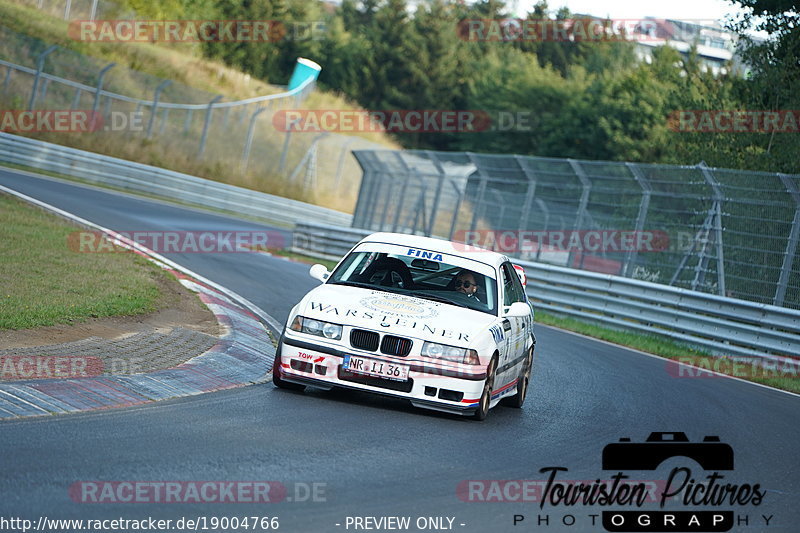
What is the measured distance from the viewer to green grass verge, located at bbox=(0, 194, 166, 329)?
10.4 m

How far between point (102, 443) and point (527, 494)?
98.6 inches

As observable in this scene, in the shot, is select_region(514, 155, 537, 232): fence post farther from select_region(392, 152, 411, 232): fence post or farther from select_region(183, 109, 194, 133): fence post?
select_region(183, 109, 194, 133): fence post

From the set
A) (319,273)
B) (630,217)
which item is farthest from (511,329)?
(630,217)

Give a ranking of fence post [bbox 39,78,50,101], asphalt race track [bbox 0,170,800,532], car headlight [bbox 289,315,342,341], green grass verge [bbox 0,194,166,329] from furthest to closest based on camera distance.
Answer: fence post [bbox 39,78,50,101] < green grass verge [bbox 0,194,166,329] < car headlight [bbox 289,315,342,341] < asphalt race track [bbox 0,170,800,532]

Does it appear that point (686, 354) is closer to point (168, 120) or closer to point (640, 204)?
point (640, 204)

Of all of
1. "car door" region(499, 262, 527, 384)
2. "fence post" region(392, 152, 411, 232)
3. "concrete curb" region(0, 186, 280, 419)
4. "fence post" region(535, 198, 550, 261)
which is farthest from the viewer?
"fence post" region(392, 152, 411, 232)

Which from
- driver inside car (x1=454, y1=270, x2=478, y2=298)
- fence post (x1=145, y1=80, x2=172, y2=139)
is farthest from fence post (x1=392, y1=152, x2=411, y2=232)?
driver inside car (x1=454, y1=270, x2=478, y2=298)

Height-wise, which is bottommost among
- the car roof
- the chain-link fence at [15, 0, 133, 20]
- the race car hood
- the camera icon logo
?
the camera icon logo

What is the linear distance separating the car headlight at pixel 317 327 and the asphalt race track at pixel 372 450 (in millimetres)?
543

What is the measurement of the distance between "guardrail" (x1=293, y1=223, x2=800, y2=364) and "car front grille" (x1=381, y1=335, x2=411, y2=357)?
8.91 m

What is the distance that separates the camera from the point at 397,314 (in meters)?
8.60

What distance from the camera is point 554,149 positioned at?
59.7m

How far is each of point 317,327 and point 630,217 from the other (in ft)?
40.4

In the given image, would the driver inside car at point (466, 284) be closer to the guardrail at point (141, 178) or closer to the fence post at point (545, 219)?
the fence post at point (545, 219)
